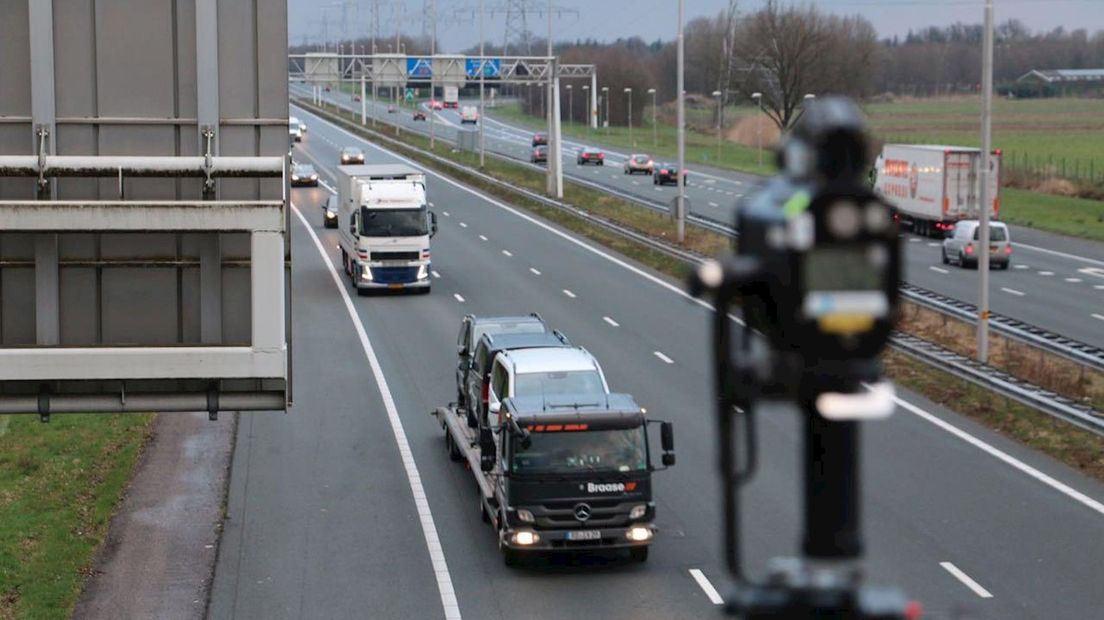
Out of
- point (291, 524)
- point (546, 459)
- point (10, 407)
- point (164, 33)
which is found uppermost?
point (164, 33)

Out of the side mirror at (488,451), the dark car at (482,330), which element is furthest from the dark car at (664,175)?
the side mirror at (488,451)

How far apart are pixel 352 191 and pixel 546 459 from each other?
3492cm

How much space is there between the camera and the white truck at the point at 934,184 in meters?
72.2

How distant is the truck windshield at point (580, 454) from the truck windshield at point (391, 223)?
106 feet

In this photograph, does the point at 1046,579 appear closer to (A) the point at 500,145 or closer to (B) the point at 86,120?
(B) the point at 86,120

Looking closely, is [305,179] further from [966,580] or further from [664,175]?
[966,580]

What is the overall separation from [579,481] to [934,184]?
52997 mm

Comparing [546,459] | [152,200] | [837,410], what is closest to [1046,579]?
[546,459]

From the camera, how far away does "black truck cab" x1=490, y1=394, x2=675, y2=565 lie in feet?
75.7

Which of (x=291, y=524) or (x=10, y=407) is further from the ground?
(x=10, y=407)

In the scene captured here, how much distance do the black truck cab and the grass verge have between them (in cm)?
601

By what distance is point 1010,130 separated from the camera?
140250 millimetres

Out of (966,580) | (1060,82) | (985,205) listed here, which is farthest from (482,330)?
(1060,82)

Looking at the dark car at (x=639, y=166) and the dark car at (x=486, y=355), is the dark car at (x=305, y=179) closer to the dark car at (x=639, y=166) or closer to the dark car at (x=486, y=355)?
the dark car at (x=639, y=166)
